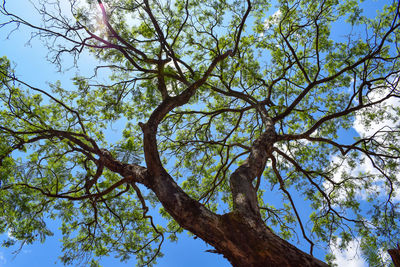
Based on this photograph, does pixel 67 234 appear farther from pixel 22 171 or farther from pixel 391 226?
pixel 391 226

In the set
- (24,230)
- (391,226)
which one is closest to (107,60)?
(24,230)

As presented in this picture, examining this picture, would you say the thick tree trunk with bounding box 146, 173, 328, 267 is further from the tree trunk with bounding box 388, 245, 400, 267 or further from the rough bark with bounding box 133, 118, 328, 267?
the tree trunk with bounding box 388, 245, 400, 267

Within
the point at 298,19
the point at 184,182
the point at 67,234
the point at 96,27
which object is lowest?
the point at 67,234

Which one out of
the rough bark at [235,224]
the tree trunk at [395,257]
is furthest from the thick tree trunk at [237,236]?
the tree trunk at [395,257]

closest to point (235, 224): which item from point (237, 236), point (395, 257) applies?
point (237, 236)

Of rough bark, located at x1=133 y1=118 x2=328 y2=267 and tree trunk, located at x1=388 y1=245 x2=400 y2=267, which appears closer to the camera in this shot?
tree trunk, located at x1=388 y1=245 x2=400 y2=267

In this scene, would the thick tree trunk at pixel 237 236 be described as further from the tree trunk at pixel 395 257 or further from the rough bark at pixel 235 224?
the tree trunk at pixel 395 257

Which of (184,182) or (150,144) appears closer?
(150,144)

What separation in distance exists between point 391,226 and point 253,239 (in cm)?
546

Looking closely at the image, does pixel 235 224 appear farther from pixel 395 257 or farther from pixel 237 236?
pixel 395 257

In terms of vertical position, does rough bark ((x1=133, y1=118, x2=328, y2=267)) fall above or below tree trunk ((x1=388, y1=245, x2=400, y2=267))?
above

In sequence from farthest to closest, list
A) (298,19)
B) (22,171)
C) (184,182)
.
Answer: (184,182)
(298,19)
(22,171)

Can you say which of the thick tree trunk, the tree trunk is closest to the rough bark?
the thick tree trunk

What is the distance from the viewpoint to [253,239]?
2252 mm
